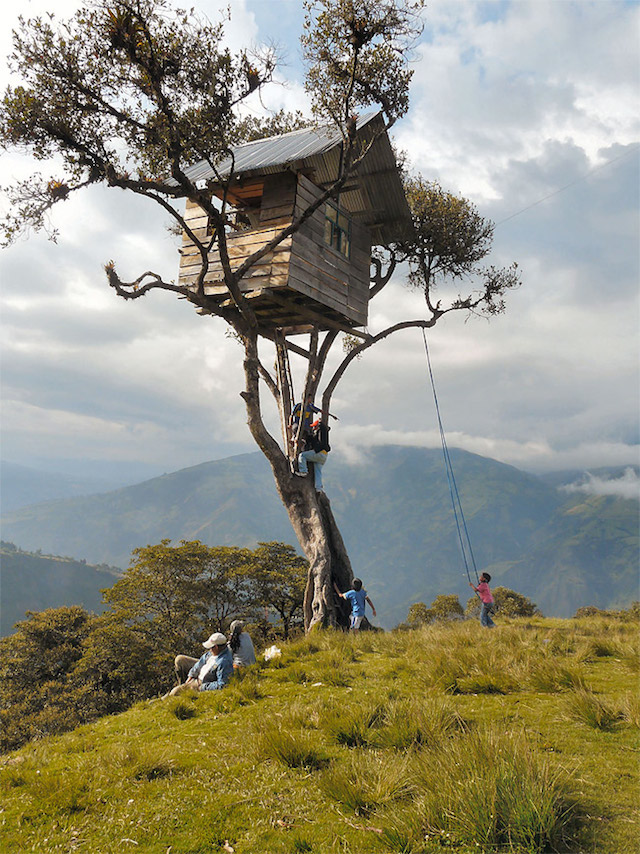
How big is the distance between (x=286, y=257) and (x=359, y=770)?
1238cm

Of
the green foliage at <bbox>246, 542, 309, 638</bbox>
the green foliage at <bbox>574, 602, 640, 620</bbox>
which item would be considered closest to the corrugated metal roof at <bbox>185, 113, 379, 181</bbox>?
the green foliage at <bbox>574, 602, 640, 620</bbox>

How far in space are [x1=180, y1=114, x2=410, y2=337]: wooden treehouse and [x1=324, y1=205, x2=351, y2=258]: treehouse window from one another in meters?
0.03

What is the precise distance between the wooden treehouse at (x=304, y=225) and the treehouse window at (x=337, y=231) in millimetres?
32

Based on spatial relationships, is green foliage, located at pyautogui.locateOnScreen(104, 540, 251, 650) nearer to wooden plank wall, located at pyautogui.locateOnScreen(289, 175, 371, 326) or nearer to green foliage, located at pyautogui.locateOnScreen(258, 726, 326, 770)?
wooden plank wall, located at pyautogui.locateOnScreen(289, 175, 371, 326)

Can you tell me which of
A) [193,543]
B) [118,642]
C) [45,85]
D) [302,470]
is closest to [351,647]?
[302,470]

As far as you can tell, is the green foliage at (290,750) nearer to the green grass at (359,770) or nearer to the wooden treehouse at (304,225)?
the green grass at (359,770)

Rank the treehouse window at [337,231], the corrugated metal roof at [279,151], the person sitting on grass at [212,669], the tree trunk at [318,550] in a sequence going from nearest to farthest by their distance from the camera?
the person sitting on grass at [212,669] < the corrugated metal roof at [279,151] < the tree trunk at [318,550] < the treehouse window at [337,231]

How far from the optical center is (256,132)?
2128 cm

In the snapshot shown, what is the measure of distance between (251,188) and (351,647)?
13.8 metres

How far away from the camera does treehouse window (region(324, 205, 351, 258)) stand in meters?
16.2

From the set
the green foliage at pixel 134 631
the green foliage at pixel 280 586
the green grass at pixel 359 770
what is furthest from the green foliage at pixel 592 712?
the green foliage at pixel 280 586

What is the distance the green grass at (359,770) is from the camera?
3918 mm

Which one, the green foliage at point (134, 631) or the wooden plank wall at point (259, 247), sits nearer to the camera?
the wooden plank wall at point (259, 247)

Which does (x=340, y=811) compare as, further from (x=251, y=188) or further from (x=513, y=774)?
(x=251, y=188)
